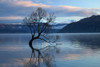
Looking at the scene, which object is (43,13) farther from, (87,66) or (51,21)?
(87,66)

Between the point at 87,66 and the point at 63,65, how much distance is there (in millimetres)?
1880

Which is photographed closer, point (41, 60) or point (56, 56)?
point (41, 60)

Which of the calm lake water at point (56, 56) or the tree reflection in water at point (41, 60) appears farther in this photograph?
the calm lake water at point (56, 56)

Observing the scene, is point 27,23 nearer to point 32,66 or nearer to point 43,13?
point 43,13

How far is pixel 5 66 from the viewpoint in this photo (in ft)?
46.4

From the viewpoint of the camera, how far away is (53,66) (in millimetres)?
14102

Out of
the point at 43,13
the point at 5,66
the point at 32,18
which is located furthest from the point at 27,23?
the point at 5,66

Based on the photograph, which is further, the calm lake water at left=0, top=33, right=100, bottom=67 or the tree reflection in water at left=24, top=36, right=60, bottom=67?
the calm lake water at left=0, top=33, right=100, bottom=67

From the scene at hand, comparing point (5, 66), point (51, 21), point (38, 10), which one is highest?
point (38, 10)

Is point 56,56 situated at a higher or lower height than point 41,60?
lower

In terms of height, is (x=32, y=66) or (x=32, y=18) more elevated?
(x=32, y=18)

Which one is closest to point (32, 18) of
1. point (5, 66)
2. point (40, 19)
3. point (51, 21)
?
point (40, 19)

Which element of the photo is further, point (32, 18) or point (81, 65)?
point (32, 18)

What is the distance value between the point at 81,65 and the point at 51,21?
2476 cm
